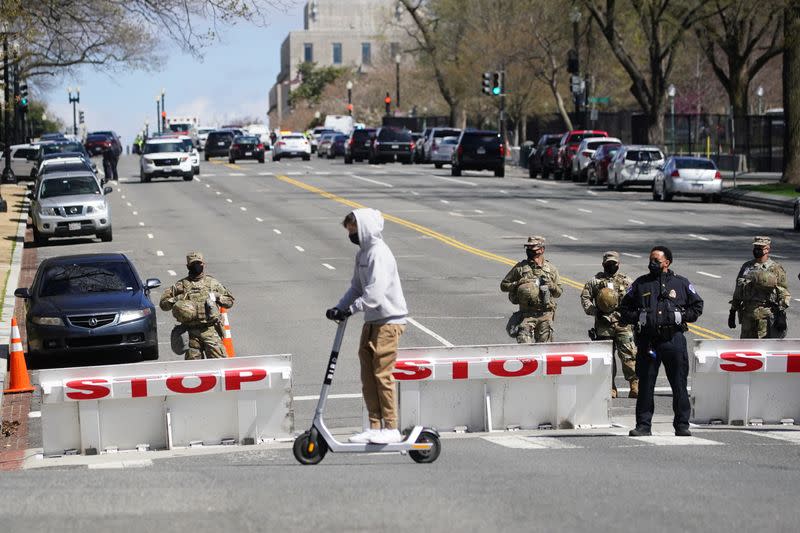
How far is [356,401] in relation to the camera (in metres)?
16.4

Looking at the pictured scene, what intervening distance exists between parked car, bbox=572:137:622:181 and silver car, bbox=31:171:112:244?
2617 cm

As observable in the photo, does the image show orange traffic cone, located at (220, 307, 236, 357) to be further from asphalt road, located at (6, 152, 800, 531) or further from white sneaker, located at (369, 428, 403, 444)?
white sneaker, located at (369, 428, 403, 444)

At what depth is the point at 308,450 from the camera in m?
11.0

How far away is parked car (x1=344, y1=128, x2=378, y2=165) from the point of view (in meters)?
77.9

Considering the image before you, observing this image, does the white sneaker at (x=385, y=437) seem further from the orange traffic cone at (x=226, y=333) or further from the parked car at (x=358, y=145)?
the parked car at (x=358, y=145)

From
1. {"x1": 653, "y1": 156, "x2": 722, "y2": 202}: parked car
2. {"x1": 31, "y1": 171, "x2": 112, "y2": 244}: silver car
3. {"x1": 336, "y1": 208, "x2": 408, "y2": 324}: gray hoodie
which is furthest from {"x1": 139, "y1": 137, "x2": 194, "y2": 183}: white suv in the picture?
{"x1": 336, "y1": 208, "x2": 408, "y2": 324}: gray hoodie

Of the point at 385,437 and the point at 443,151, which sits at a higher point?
the point at 443,151

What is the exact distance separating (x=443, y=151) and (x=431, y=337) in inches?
1998

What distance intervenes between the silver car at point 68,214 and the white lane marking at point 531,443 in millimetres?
24856

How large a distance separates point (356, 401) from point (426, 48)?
7861cm

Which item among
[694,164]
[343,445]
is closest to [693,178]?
[694,164]

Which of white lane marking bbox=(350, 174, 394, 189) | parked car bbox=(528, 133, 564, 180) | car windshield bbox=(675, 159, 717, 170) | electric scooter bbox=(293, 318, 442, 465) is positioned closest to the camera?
electric scooter bbox=(293, 318, 442, 465)

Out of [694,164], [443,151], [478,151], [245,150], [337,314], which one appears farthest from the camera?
[245,150]

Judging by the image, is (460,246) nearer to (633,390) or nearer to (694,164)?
(694,164)
